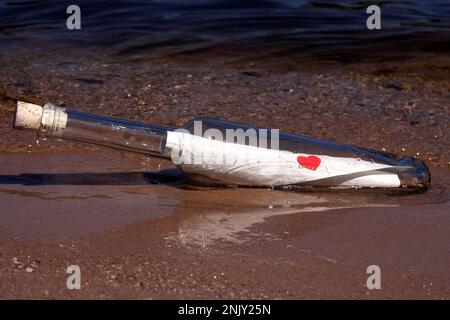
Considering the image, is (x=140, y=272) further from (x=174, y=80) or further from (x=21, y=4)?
(x=21, y=4)

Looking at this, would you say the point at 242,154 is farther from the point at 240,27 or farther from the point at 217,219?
the point at 240,27

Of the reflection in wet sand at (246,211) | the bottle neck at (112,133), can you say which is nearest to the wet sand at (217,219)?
the reflection in wet sand at (246,211)

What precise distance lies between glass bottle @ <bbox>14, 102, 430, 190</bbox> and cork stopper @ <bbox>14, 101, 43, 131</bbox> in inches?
2.2

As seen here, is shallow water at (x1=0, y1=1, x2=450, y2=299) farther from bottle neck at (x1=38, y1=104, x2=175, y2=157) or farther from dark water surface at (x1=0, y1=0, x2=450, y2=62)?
bottle neck at (x1=38, y1=104, x2=175, y2=157)

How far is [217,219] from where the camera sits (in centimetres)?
282

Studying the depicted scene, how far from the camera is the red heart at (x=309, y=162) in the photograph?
118 inches

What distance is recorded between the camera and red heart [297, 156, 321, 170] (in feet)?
9.85

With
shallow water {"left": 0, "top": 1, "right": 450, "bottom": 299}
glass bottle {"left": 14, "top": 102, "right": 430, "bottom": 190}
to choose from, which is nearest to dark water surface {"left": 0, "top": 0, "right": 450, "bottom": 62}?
shallow water {"left": 0, "top": 1, "right": 450, "bottom": 299}

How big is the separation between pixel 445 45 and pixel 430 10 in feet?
3.45

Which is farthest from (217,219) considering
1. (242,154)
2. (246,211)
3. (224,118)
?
(224,118)

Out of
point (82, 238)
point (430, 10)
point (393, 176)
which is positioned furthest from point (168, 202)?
point (430, 10)

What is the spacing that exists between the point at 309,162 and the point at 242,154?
239 millimetres

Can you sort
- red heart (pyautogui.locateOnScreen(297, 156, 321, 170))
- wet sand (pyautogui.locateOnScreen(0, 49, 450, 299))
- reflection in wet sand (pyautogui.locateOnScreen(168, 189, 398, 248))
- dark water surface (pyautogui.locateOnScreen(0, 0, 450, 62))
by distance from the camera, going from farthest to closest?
dark water surface (pyautogui.locateOnScreen(0, 0, 450, 62)), red heart (pyautogui.locateOnScreen(297, 156, 321, 170)), reflection in wet sand (pyautogui.locateOnScreen(168, 189, 398, 248)), wet sand (pyautogui.locateOnScreen(0, 49, 450, 299))

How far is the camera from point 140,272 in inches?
93.8
